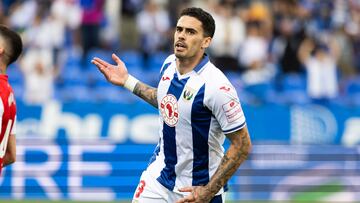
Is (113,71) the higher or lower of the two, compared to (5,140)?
higher

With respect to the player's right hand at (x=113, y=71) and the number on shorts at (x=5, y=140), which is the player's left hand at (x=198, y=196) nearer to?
the player's right hand at (x=113, y=71)

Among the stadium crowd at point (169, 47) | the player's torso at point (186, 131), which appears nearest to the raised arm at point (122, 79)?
the player's torso at point (186, 131)

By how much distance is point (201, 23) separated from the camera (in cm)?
805

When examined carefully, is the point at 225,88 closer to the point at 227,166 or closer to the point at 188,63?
the point at 188,63

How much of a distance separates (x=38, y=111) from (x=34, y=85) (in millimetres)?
2780

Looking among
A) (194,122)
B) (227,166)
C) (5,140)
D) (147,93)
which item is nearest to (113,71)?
(147,93)

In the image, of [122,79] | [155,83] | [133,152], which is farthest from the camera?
[155,83]

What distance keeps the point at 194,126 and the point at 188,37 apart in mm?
709

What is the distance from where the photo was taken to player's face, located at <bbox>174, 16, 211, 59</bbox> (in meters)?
7.98

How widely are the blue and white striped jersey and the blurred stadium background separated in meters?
6.32

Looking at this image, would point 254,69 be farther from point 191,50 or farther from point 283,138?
point 191,50

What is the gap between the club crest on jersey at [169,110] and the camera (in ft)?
26.6

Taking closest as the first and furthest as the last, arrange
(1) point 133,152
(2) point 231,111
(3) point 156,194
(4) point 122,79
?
(2) point 231,111
(3) point 156,194
(4) point 122,79
(1) point 133,152

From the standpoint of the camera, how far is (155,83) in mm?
17609
